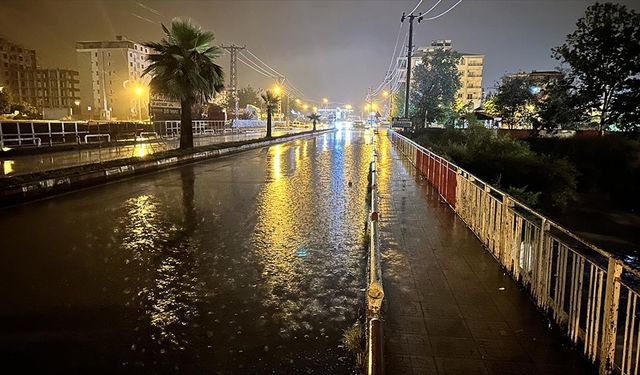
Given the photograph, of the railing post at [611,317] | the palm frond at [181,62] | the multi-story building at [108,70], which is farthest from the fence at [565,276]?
the multi-story building at [108,70]

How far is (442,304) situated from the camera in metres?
5.03

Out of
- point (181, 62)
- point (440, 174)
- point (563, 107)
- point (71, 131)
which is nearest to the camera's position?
point (440, 174)

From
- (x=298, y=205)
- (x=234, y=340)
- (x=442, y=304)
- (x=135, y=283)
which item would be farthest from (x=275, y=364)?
(x=298, y=205)

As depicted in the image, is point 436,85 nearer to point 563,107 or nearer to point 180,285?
point 563,107

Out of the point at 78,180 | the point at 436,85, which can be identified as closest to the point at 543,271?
the point at 78,180

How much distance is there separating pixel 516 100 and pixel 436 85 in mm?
8981

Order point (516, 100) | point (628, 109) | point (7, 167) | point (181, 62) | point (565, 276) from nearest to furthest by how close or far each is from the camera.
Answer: point (565, 276), point (7, 167), point (181, 62), point (628, 109), point (516, 100)

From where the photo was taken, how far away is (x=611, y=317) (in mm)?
3592

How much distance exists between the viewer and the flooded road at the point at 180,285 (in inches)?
159

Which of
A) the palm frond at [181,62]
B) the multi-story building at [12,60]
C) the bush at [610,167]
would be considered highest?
the multi-story building at [12,60]

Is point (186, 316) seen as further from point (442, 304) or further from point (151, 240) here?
point (151, 240)

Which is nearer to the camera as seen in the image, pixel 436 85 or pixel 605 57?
pixel 605 57

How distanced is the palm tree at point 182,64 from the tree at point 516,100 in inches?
1256

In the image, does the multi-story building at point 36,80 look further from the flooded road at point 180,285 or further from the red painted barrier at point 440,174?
the flooded road at point 180,285
